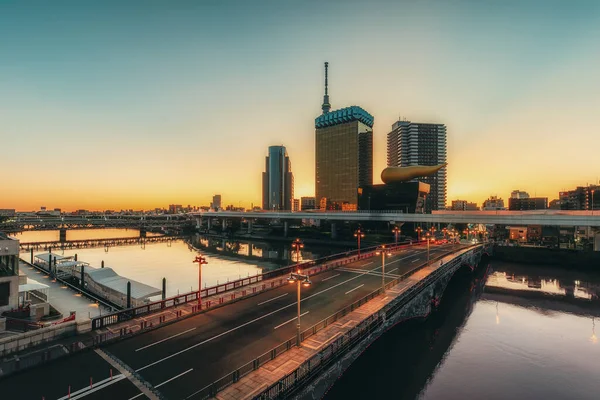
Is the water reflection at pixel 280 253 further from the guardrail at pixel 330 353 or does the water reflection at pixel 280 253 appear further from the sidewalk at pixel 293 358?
the sidewalk at pixel 293 358

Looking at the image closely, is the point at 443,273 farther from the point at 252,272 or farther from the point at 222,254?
the point at 222,254

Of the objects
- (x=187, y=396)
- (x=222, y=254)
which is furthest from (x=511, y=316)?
(x=222, y=254)

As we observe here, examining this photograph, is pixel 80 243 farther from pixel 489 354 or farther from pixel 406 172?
pixel 489 354

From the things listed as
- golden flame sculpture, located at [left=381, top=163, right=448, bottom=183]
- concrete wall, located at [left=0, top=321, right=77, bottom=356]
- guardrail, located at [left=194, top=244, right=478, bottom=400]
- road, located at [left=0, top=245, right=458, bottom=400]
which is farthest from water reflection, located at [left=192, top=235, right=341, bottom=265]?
concrete wall, located at [left=0, top=321, right=77, bottom=356]

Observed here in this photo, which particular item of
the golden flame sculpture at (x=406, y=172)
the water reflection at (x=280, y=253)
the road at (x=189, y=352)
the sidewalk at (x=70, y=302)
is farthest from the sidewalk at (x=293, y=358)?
the golden flame sculpture at (x=406, y=172)

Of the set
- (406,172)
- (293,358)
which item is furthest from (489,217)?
(293,358)
